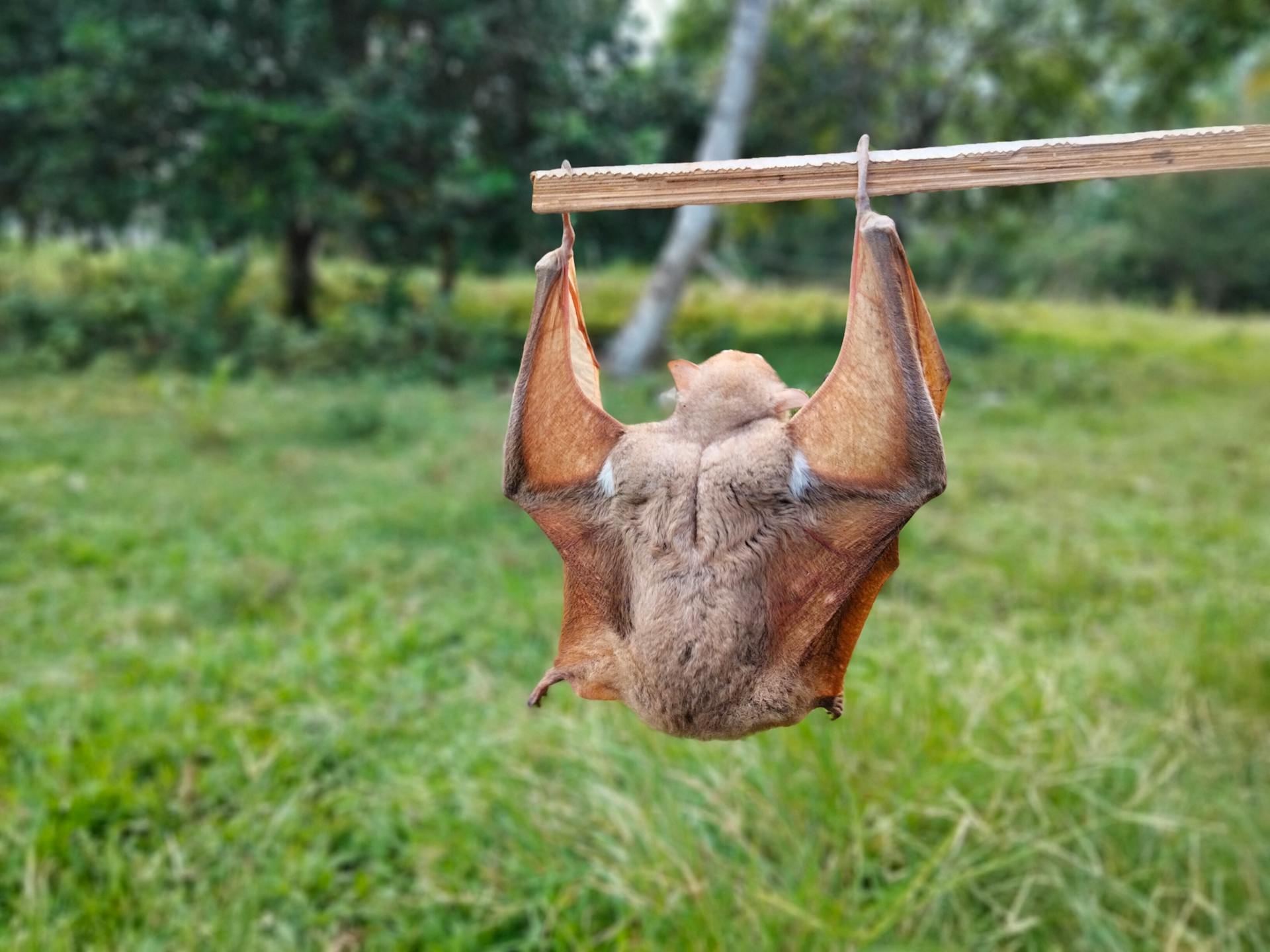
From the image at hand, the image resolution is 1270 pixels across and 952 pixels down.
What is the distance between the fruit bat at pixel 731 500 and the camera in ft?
4.12

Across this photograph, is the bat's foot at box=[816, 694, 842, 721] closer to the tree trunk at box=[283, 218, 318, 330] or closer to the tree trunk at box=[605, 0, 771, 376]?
the tree trunk at box=[605, 0, 771, 376]

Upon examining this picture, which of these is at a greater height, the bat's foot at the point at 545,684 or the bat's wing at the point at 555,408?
the bat's wing at the point at 555,408

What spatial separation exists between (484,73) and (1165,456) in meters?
9.71

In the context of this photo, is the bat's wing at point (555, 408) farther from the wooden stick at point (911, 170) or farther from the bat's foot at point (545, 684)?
the bat's foot at point (545, 684)

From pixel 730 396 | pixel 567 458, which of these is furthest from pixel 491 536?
pixel 730 396

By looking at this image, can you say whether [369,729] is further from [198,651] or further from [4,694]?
[4,694]

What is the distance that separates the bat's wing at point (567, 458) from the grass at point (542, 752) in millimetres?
1558

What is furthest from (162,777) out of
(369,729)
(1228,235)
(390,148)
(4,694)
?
(1228,235)

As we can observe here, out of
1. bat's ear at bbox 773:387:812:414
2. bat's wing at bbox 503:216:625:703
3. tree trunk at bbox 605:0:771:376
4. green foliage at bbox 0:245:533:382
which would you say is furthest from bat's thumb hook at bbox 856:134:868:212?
green foliage at bbox 0:245:533:382

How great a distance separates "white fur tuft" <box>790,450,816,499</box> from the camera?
136 cm

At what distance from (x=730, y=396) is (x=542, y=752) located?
2.50 metres

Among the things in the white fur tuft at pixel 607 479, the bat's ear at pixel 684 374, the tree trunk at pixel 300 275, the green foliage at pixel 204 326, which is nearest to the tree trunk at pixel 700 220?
the green foliage at pixel 204 326

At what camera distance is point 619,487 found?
1437mm

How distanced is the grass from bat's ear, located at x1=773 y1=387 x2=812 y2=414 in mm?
1738
